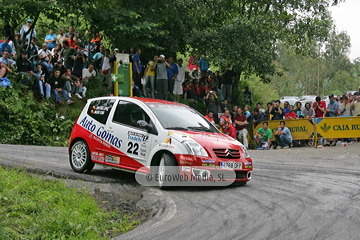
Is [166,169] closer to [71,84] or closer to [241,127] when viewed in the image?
[241,127]

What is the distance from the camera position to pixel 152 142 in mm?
10578

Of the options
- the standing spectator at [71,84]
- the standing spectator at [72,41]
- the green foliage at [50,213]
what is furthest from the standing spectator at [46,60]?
the green foliage at [50,213]

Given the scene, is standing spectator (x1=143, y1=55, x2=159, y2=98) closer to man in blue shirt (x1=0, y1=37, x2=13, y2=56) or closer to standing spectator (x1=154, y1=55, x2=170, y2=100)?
A: standing spectator (x1=154, y1=55, x2=170, y2=100)

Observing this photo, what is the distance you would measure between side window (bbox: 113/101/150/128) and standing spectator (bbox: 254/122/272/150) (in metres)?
10.9

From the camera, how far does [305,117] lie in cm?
2208

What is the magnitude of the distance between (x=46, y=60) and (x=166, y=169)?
12.7 metres

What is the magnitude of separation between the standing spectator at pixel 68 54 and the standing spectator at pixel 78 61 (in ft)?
0.66

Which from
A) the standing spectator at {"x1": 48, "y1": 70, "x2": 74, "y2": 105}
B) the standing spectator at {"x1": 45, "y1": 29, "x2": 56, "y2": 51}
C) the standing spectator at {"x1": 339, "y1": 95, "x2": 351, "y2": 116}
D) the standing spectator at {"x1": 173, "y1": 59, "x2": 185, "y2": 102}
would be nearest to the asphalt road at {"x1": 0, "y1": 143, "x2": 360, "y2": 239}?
the standing spectator at {"x1": 48, "y1": 70, "x2": 74, "y2": 105}

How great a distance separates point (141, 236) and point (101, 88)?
16.9m

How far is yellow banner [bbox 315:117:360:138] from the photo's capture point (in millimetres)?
19844

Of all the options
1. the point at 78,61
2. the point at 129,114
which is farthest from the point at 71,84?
the point at 129,114

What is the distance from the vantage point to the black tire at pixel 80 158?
1184 centimetres

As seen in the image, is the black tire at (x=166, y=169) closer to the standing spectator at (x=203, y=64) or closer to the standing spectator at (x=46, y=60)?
the standing spectator at (x=46, y=60)

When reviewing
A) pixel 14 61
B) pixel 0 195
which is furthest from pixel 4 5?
pixel 0 195
